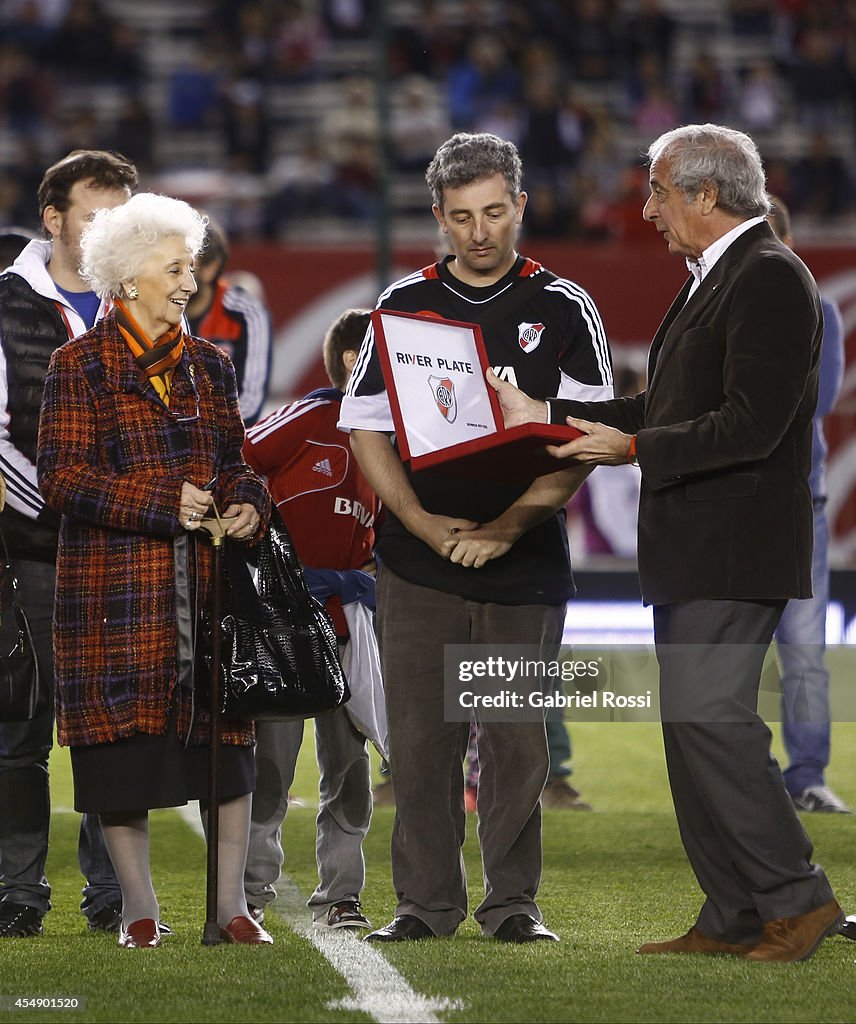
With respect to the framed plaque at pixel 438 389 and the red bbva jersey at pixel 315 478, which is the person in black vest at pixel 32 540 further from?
the framed plaque at pixel 438 389

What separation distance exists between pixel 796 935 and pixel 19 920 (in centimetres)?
202

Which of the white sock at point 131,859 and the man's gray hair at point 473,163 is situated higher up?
the man's gray hair at point 473,163

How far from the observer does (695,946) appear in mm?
4316

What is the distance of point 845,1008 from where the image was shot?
3736 mm

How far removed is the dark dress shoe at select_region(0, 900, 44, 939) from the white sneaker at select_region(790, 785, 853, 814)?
310cm

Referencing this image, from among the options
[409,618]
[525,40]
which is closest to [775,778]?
[409,618]

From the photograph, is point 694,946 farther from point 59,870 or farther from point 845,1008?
point 59,870

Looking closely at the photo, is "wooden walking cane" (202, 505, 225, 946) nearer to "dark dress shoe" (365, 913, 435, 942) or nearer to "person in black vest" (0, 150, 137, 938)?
"dark dress shoe" (365, 913, 435, 942)

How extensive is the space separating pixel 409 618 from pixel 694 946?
107 centimetres

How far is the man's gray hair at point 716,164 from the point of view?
425cm

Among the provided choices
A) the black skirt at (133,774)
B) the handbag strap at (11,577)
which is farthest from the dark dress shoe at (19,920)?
the handbag strap at (11,577)

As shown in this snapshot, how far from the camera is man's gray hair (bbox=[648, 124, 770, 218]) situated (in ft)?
13.9

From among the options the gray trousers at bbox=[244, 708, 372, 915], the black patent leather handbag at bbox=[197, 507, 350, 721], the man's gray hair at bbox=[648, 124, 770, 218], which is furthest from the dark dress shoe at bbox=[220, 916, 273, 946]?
the man's gray hair at bbox=[648, 124, 770, 218]

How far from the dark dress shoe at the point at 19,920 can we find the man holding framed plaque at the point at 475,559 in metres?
0.93
